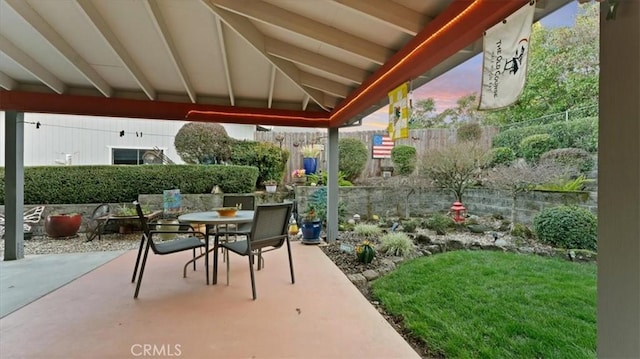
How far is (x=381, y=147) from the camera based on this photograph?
8.43m

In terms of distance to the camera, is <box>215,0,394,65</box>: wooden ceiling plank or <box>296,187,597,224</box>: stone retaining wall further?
<box>296,187,597,224</box>: stone retaining wall

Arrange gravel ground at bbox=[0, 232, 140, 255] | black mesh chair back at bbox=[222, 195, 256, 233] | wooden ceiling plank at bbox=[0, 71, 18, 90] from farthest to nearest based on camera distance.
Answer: gravel ground at bbox=[0, 232, 140, 255]
black mesh chair back at bbox=[222, 195, 256, 233]
wooden ceiling plank at bbox=[0, 71, 18, 90]


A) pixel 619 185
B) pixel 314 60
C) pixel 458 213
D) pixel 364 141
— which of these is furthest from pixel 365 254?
pixel 364 141

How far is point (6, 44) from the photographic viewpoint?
3.03 m

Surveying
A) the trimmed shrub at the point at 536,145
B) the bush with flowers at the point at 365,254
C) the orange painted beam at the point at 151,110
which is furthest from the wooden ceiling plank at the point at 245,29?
the trimmed shrub at the point at 536,145

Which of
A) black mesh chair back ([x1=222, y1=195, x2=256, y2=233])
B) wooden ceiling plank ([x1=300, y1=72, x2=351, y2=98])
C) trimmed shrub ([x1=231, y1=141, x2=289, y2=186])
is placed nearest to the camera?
wooden ceiling plank ([x1=300, y1=72, x2=351, y2=98])

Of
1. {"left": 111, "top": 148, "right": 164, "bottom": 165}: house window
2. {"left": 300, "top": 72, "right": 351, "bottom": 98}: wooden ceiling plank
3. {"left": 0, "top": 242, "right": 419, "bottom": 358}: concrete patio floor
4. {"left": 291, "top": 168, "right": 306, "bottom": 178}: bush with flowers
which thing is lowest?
{"left": 0, "top": 242, "right": 419, "bottom": 358}: concrete patio floor

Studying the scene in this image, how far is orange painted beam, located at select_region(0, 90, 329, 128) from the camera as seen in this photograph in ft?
13.3

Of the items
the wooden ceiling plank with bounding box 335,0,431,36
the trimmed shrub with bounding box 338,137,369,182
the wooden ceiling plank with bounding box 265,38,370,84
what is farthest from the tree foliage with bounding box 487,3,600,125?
the wooden ceiling plank with bounding box 335,0,431,36

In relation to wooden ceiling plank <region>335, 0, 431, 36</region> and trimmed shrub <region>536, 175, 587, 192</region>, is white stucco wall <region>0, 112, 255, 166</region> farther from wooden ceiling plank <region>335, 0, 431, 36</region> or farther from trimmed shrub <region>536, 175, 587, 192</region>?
trimmed shrub <region>536, 175, 587, 192</region>

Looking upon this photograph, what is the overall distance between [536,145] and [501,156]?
70cm

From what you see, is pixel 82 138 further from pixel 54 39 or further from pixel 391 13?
pixel 391 13

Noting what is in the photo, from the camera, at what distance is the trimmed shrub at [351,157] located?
8273 millimetres

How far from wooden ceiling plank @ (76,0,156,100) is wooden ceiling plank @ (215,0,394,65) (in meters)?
1.05
